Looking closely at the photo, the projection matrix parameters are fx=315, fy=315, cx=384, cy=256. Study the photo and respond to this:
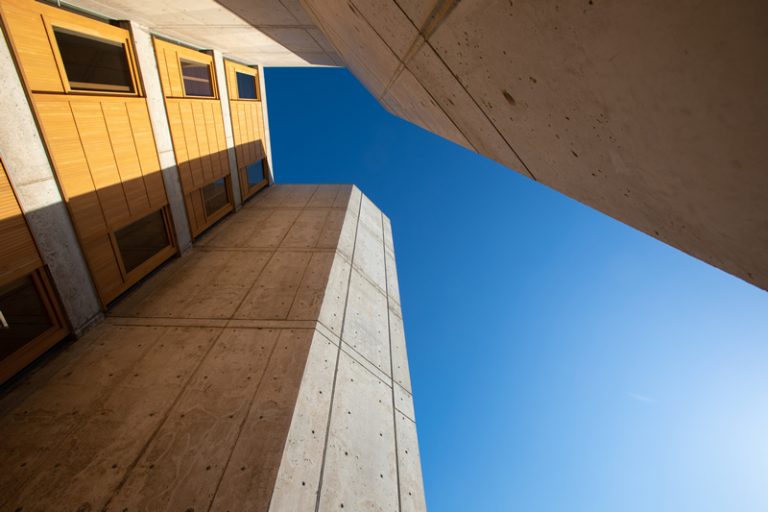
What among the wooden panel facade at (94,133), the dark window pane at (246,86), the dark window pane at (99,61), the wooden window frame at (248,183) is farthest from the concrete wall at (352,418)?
the dark window pane at (246,86)

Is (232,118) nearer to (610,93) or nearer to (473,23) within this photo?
(473,23)

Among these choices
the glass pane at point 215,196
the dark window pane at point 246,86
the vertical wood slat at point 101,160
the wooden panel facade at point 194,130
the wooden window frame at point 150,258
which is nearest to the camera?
the vertical wood slat at point 101,160

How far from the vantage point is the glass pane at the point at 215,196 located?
36.7 feet

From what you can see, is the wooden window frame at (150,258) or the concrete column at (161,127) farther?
the concrete column at (161,127)

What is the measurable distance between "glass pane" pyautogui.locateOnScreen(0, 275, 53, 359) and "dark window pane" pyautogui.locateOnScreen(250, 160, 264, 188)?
9.32 metres

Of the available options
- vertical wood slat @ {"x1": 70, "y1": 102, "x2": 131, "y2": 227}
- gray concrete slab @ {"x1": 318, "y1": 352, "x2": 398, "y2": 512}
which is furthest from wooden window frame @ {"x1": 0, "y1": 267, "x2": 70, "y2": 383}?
gray concrete slab @ {"x1": 318, "y1": 352, "x2": 398, "y2": 512}

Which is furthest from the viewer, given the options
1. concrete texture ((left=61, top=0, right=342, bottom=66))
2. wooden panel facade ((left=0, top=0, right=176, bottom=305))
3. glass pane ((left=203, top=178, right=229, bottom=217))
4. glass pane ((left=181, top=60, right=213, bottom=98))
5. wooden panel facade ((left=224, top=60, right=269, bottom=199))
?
wooden panel facade ((left=224, top=60, right=269, bottom=199))

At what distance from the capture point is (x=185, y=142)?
8.77 metres

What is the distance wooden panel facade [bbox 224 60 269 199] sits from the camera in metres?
11.9

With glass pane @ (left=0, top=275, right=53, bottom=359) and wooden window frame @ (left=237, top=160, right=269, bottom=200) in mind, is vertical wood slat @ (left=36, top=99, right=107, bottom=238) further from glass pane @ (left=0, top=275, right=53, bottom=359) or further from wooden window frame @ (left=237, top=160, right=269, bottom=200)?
wooden window frame @ (left=237, top=160, right=269, bottom=200)

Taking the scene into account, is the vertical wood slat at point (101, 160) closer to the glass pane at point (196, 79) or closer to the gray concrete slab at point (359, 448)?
the glass pane at point (196, 79)

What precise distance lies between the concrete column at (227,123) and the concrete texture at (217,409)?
5180mm

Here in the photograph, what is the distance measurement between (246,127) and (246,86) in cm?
→ 199


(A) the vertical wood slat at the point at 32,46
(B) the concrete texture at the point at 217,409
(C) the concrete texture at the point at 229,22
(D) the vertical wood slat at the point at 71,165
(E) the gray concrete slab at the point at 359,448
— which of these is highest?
(C) the concrete texture at the point at 229,22
